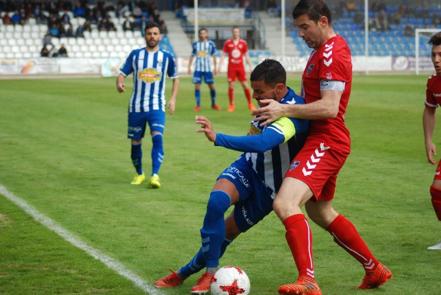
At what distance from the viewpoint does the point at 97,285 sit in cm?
659

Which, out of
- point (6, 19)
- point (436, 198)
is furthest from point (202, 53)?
point (6, 19)

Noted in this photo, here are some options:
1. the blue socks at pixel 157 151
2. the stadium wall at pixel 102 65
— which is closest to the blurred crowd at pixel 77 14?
the stadium wall at pixel 102 65

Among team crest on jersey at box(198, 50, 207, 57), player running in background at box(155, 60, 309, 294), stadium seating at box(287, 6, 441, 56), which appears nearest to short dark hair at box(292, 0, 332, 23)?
player running in background at box(155, 60, 309, 294)

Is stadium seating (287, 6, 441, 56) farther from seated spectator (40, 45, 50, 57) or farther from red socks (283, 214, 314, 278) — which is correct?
red socks (283, 214, 314, 278)

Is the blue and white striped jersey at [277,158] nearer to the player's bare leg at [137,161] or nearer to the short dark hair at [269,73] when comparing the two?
the short dark hair at [269,73]

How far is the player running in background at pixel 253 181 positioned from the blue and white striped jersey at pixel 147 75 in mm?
5852

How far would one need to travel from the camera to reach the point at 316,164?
604 centimetres

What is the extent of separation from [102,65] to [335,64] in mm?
42583

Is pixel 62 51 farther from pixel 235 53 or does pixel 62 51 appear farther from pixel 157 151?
pixel 157 151

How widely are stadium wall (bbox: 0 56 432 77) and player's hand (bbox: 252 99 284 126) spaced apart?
41.6 metres

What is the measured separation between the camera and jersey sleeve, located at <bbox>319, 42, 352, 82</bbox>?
19.9 feet

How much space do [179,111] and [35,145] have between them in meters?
8.01

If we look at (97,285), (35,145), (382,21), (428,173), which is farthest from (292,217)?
(382,21)

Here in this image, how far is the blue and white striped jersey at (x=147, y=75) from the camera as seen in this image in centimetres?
1216
